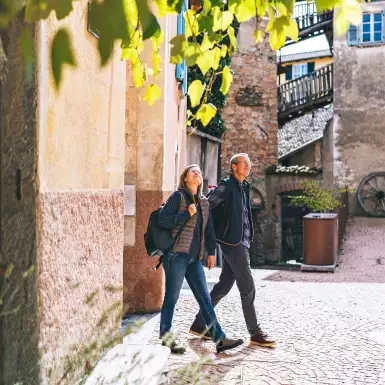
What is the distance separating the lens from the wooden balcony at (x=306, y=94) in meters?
21.9

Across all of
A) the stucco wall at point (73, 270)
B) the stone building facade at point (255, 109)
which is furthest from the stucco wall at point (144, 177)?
the stone building facade at point (255, 109)

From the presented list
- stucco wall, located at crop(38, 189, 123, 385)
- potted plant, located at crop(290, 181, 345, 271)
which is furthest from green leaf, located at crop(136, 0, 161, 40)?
potted plant, located at crop(290, 181, 345, 271)

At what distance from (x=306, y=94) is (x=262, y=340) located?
696 inches

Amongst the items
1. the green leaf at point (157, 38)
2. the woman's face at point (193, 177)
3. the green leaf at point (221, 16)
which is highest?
the green leaf at point (221, 16)

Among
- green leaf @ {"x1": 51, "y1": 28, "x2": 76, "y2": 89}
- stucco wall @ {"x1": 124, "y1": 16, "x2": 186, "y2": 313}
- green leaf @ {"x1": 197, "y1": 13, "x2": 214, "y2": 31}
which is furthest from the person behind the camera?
stucco wall @ {"x1": 124, "y1": 16, "x2": 186, "y2": 313}

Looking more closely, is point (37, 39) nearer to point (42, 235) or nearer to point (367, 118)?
point (42, 235)

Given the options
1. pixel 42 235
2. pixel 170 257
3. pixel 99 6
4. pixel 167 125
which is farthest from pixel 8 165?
pixel 167 125

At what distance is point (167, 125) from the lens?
7.58m

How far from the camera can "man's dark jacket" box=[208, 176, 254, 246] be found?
223 inches

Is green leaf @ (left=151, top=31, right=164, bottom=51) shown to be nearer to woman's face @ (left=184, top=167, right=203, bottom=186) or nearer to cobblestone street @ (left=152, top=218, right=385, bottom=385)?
cobblestone street @ (left=152, top=218, right=385, bottom=385)

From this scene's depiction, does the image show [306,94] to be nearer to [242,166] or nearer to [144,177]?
[144,177]

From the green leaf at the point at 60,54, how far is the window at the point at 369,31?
1916 centimetres

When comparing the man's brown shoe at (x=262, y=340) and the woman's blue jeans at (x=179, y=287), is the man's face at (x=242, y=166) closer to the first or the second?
the woman's blue jeans at (x=179, y=287)

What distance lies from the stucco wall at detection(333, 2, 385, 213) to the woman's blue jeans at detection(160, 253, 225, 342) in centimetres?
1481
